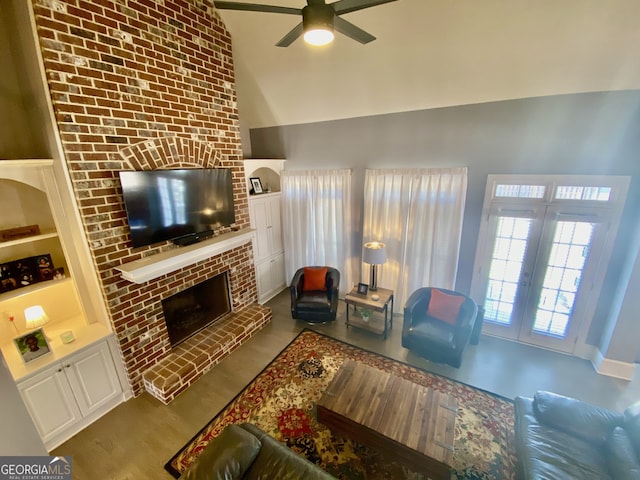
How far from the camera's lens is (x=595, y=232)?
3.01m

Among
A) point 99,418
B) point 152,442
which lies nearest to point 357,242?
point 152,442

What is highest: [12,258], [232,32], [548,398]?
[232,32]

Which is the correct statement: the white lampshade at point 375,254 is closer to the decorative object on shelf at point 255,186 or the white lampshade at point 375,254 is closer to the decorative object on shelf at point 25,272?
the decorative object on shelf at point 255,186

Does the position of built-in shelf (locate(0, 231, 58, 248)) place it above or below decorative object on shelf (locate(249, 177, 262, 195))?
below

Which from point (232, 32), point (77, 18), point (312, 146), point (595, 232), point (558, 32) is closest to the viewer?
point (77, 18)

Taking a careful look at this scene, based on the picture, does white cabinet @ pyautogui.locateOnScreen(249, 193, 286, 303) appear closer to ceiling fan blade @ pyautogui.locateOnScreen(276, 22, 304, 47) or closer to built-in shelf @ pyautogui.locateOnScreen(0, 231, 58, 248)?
built-in shelf @ pyautogui.locateOnScreen(0, 231, 58, 248)

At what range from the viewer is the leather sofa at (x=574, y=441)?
1764 mm

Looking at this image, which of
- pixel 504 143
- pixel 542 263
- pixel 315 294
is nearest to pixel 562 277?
pixel 542 263

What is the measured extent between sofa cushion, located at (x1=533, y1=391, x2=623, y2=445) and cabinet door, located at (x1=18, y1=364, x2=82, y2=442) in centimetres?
408

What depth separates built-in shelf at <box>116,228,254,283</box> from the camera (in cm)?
255

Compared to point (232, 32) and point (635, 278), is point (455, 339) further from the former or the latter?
point (232, 32)

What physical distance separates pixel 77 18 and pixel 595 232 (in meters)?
5.37

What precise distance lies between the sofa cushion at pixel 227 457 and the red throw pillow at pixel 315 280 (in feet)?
8.15

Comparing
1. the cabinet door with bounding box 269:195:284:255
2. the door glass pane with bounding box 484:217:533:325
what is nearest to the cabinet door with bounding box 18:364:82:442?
the cabinet door with bounding box 269:195:284:255
